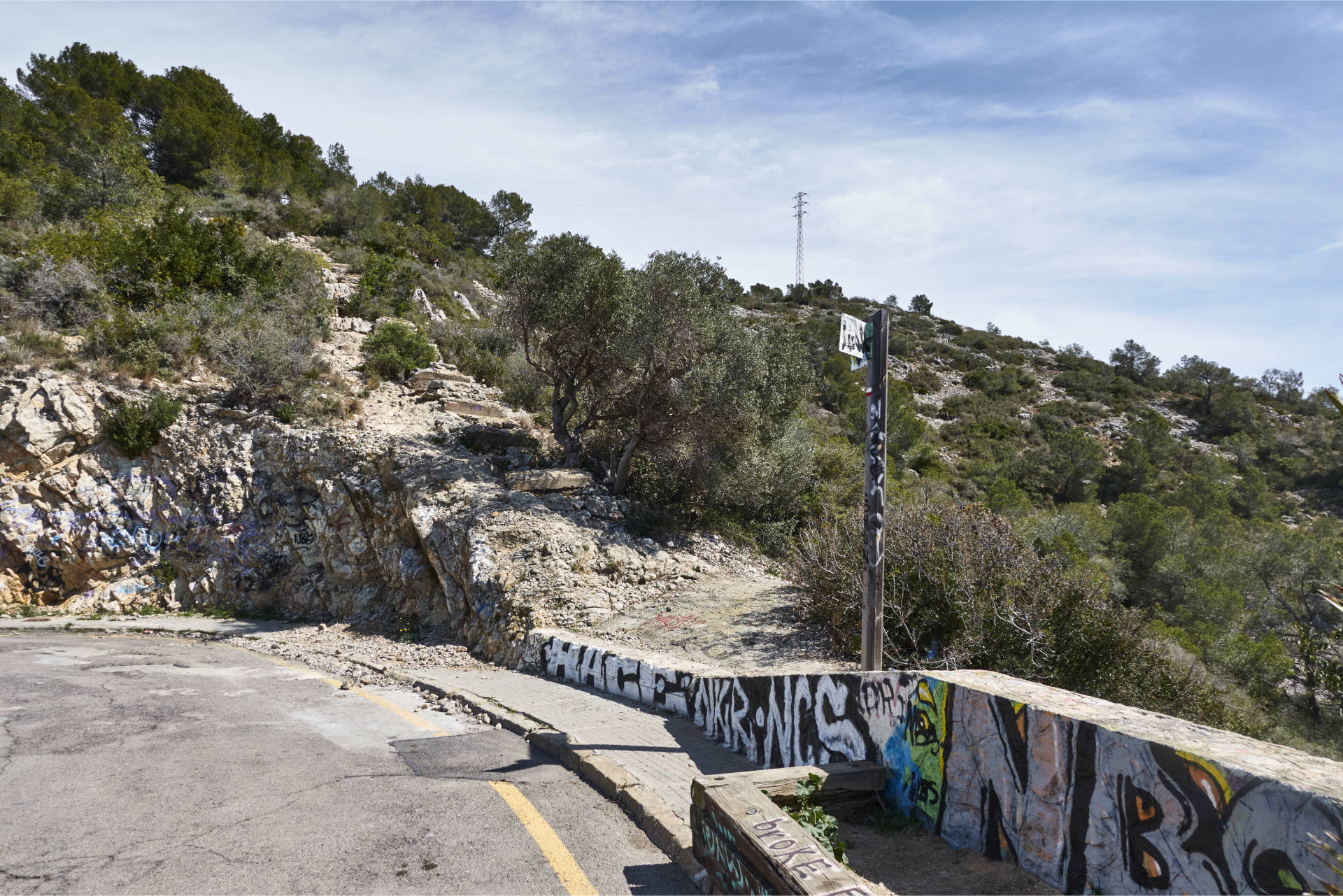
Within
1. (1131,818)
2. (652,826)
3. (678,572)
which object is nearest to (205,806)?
(652,826)

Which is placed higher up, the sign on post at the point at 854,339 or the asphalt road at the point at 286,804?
the sign on post at the point at 854,339

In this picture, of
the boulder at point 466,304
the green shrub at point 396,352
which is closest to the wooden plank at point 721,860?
the green shrub at point 396,352

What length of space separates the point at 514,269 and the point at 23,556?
1214 cm

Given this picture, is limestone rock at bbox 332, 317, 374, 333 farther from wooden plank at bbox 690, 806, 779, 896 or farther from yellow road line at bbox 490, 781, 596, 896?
wooden plank at bbox 690, 806, 779, 896

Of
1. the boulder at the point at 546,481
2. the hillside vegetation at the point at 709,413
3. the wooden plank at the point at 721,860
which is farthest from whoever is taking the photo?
the boulder at the point at 546,481

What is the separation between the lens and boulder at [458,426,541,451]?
53.6 ft

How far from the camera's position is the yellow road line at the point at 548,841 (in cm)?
399

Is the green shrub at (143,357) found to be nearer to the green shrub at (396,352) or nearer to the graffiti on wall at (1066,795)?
the green shrub at (396,352)

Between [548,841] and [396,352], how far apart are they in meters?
19.1

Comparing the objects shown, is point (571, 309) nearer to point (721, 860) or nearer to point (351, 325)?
point (721, 860)

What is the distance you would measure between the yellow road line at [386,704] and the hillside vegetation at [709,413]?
4.86 meters

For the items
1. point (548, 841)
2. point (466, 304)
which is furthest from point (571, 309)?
point (466, 304)

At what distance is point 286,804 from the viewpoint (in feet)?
16.3

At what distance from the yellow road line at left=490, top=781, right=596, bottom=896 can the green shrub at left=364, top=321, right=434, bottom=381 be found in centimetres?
1737
